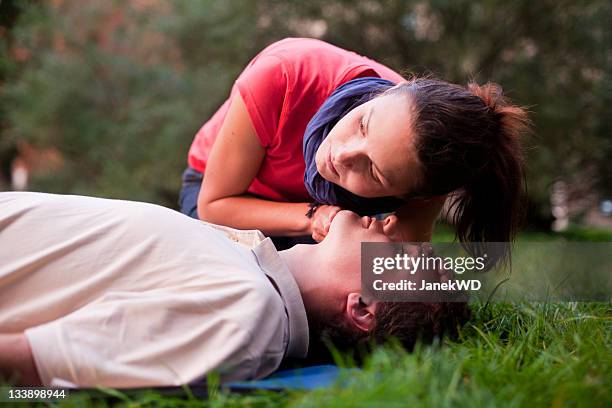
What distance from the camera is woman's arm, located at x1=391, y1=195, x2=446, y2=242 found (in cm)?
291

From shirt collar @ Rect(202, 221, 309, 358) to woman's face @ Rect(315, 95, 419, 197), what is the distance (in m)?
0.41

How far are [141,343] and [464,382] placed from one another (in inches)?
36.6

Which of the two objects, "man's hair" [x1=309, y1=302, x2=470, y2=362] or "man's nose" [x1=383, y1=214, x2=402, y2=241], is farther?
"man's nose" [x1=383, y1=214, x2=402, y2=241]

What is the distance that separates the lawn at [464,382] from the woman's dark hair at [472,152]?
1.87 feet

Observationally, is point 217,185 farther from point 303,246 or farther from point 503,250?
point 503,250

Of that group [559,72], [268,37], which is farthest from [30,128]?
[559,72]

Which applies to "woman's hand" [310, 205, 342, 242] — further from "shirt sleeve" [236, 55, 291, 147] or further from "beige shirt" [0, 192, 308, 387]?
"shirt sleeve" [236, 55, 291, 147]

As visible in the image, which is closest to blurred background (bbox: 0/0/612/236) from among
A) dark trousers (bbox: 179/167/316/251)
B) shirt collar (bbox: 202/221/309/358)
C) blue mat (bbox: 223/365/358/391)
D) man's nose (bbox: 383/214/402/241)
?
dark trousers (bbox: 179/167/316/251)

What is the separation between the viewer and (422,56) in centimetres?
1236

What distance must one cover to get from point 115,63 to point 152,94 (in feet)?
5.29

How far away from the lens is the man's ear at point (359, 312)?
2.53m

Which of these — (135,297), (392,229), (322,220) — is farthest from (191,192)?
(135,297)

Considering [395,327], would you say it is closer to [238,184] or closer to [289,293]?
[289,293]

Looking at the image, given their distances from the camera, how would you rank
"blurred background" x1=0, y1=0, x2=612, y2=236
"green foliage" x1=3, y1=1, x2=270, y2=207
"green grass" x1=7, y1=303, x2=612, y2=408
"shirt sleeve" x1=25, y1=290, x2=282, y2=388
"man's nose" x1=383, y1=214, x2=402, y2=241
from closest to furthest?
"green grass" x1=7, y1=303, x2=612, y2=408 < "shirt sleeve" x1=25, y1=290, x2=282, y2=388 < "man's nose" x1=383, y1=214, x2=402, y2=241 < "blurred background" x1=0, y1=0, x2=612, y2=236 < "green foliage" x1=3, y1=1, x2=270, y2=207
